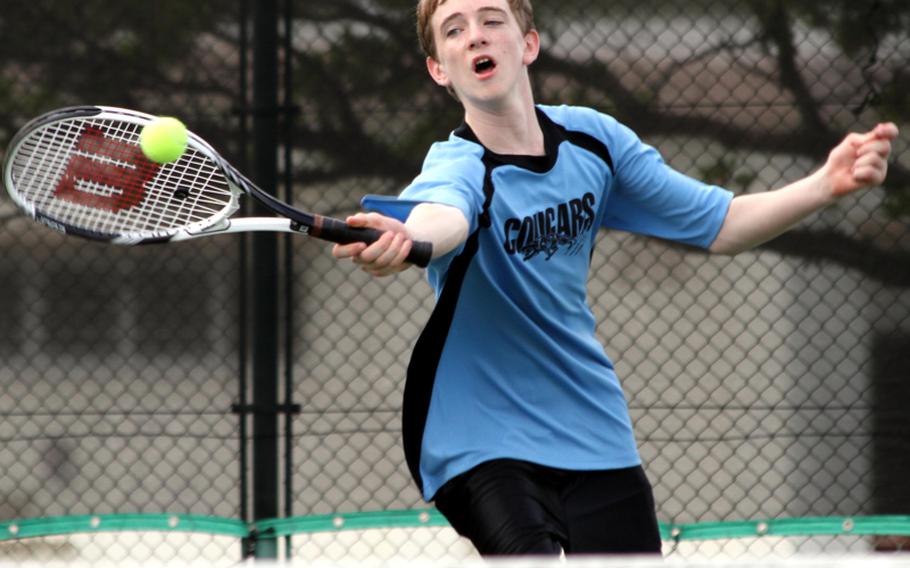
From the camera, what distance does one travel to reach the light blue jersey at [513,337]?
109 inches

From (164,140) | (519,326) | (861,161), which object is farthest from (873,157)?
(164,140)

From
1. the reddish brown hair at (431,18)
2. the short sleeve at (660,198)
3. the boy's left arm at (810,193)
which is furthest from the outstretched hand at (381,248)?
the boy's left arm at (810,193)

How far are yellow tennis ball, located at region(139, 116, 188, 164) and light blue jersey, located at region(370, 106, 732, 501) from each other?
0.46 m

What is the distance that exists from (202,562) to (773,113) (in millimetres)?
2438

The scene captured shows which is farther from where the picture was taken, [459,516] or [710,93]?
[710,93]

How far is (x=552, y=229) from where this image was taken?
9.25 feet

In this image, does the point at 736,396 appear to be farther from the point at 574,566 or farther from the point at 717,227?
the point at 574,566

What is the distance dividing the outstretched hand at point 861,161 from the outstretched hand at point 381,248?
887 mm

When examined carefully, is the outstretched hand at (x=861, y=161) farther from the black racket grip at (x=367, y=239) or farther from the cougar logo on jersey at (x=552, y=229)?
the black racket grip at (x=367, y=239)

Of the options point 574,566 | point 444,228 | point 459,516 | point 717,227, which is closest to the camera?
point 574,566

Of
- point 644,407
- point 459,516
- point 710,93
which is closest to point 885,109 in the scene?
point 710,93

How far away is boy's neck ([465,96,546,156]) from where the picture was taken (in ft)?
9.37

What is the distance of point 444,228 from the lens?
2.49m

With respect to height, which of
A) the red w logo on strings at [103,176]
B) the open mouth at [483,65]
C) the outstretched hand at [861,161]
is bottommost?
the outstretched hand at [861,161]
